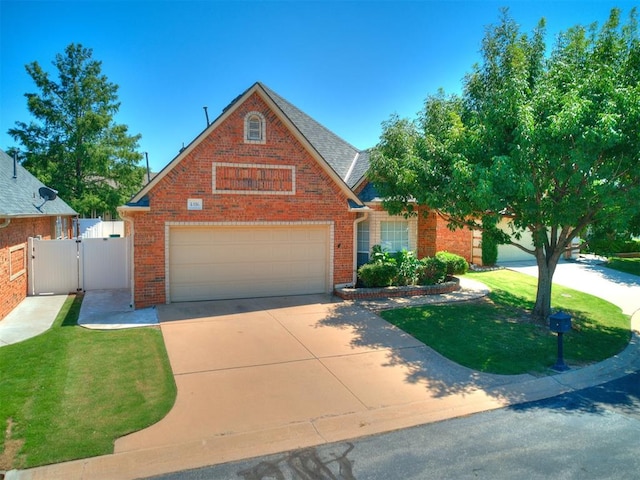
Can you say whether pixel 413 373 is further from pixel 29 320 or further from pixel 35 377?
pixel 29 320

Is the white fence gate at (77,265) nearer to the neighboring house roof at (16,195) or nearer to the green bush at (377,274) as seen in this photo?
the neighboring house roof at (16,195)

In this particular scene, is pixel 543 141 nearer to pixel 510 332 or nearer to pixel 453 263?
pixel 510 332

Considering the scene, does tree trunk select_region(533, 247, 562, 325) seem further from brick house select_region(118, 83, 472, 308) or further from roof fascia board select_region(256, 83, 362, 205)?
roof fascia board select_region(256, 83, 362, 205)

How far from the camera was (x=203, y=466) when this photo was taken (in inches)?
199

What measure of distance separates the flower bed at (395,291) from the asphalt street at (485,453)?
7.21m

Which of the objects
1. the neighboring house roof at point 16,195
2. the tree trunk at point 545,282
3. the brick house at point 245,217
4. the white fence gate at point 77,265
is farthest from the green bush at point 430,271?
the neighboring house roof at point 16,195

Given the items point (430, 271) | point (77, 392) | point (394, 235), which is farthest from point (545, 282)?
point (77, 392)

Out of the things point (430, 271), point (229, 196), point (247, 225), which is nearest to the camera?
point (229, 196)

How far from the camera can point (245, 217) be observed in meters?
12.7

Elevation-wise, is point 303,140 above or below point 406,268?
above

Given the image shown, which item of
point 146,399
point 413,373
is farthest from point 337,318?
point 146,399

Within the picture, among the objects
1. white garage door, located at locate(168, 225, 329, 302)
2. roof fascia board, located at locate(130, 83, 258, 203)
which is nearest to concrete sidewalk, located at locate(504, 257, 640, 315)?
white garage door, located at locate(168, 225, 329, 302)

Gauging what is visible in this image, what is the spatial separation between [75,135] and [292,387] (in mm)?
30996

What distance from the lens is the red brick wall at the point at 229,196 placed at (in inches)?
464
